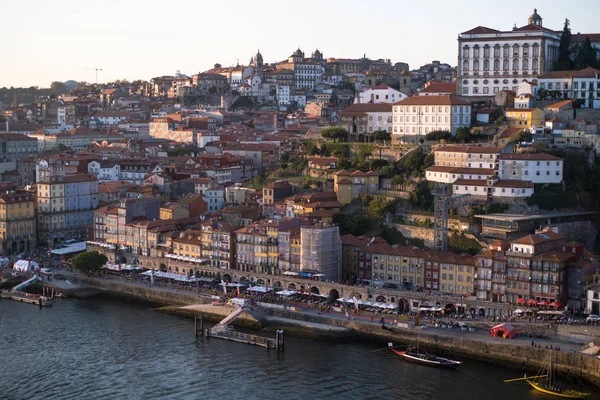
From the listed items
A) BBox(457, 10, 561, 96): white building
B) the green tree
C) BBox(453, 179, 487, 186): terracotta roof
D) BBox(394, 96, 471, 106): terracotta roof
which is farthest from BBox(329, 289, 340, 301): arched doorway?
BBox(457, 10, 561, 96): white building

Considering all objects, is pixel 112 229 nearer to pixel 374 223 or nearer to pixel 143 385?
pixel 374 223

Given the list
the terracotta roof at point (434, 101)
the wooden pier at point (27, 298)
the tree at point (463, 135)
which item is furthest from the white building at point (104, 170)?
the tree at point (463, 135)

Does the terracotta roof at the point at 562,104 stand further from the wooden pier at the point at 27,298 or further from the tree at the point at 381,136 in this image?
the wooden pier at the point at 27,298

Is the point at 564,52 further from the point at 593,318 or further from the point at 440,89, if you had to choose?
the point at 593,318

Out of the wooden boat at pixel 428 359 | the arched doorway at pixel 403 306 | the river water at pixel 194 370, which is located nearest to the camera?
the river water at pixel 194 370

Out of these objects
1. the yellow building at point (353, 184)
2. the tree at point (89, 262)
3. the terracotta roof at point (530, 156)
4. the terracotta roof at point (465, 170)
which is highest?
the terracotta roof at point (530, 156)

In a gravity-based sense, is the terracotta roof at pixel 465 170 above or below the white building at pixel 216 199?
above

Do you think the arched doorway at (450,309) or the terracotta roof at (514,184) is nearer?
the arched doorway at (450,309)

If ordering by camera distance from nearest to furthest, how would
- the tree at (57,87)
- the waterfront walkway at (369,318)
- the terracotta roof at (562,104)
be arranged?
the waterfront walkway at (369,318) < the terracotta roof at (562,104) < the tree at (57,87)
